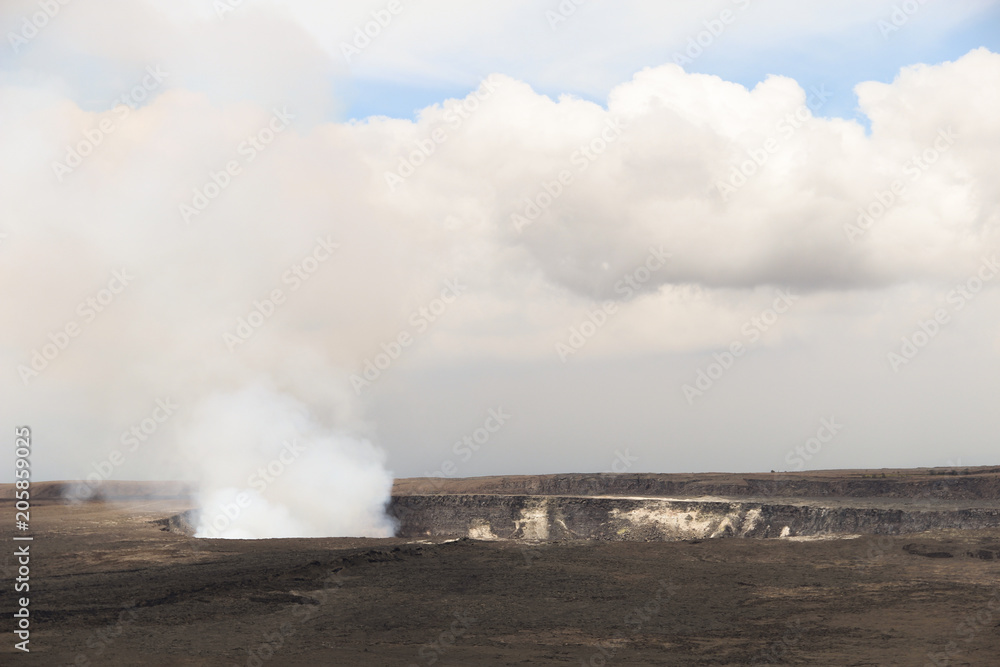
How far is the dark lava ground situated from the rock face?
Answer: 6726mm

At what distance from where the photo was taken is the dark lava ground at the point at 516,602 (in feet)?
53.5

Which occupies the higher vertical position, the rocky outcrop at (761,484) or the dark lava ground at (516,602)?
the rocky outcrop at (761,484)

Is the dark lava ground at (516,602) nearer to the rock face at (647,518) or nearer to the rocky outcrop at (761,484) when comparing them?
the rock face at (647,518)

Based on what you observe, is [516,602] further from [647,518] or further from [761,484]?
[761,484]

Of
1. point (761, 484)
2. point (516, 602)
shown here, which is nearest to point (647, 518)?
point (761, 484)

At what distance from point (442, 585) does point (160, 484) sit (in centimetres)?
5331

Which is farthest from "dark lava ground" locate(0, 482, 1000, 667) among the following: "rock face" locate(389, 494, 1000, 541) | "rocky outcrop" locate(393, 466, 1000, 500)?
"rocky outcrop" locate(393, 466, 1000, 500)

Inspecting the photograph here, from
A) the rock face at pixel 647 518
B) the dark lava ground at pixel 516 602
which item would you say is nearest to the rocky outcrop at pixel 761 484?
the rock face at pixel 647 518

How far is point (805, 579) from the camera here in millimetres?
23297

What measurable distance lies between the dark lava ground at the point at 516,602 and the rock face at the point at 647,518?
6726 mm

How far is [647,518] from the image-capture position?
40.9 metres

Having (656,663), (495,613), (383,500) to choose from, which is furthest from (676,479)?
(656,663)

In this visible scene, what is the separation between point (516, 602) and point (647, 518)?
21.2 meters

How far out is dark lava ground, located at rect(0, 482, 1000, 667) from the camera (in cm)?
1630
